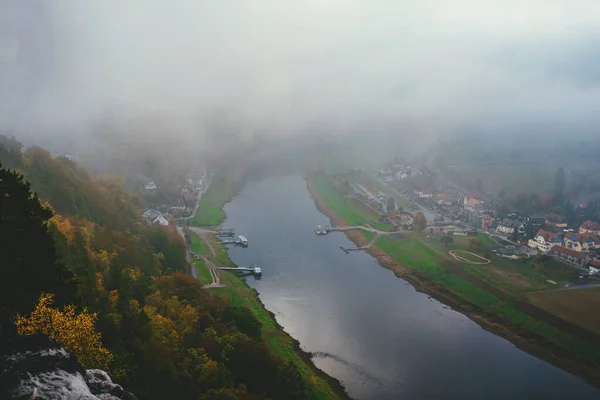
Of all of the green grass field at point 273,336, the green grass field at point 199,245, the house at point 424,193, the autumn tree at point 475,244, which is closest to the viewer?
the green grass field at point 273,336

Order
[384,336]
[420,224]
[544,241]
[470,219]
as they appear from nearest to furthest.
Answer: [384,336] < [544,241] < [420,224] < [470,219]

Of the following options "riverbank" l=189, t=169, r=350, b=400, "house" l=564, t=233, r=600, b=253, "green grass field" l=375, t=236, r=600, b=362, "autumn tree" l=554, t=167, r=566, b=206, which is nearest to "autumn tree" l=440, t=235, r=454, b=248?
"green grass field" l=375, t=236, r=600, b=362

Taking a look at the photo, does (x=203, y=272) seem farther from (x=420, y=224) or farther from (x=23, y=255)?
(x=23, y=255)

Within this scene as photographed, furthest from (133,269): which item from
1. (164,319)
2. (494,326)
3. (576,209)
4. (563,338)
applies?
(576,209)

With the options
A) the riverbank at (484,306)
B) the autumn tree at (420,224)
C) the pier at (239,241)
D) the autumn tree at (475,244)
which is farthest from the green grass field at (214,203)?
the autumn tree at (475,244)

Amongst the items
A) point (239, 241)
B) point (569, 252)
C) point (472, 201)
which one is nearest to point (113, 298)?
point (239, 241)

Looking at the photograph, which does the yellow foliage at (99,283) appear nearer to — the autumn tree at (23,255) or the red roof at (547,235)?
the autumn tree at (23,255)
